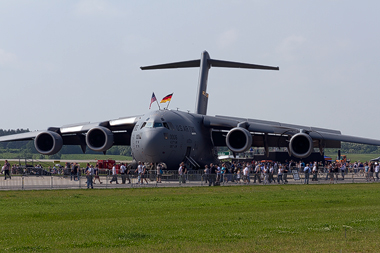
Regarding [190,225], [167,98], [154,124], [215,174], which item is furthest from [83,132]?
[190,225]

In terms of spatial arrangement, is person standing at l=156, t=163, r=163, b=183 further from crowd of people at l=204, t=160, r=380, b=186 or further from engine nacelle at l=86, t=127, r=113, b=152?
engine nacelle at l=86, t=127, r=113, b=152

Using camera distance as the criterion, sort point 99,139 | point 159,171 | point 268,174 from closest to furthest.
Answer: point 159,171
point 268,174
point 99,139

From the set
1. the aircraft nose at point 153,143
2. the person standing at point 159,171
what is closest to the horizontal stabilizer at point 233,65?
the aircraft nose at point 153,143

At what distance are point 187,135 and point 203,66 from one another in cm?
879

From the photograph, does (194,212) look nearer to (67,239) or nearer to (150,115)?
(67,239)

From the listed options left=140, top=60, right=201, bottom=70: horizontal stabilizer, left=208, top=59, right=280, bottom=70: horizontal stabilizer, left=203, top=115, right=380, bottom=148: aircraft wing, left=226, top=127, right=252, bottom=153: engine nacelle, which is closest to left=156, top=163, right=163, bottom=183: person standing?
left=226, top=127, right=252, bottom=153: engine nacelle

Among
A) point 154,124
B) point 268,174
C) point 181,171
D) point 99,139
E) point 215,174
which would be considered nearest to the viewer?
Result: point 215,174

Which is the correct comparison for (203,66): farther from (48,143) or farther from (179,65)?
(48,143)

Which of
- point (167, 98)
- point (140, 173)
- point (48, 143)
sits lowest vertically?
point (140, 173)

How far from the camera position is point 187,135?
1270 inches

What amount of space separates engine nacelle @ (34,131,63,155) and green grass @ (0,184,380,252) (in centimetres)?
1595

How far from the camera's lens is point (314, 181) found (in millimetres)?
31656

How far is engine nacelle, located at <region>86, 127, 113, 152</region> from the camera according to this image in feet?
109

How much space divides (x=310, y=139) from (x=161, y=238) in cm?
2337
